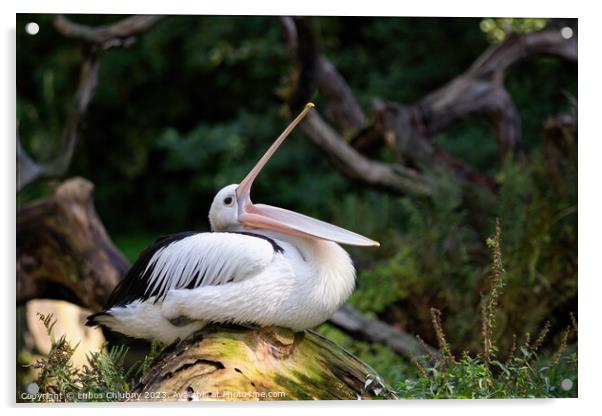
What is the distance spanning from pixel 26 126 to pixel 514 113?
246 centimetres

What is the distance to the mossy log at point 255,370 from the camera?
8.76 ft

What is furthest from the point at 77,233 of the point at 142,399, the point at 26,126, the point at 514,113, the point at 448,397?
the point at 514,113

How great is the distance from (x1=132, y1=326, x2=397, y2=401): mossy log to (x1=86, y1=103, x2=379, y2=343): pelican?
0.19 ft

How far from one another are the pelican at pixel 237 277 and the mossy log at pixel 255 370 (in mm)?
59

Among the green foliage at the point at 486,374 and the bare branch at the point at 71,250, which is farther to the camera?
the bare branch at the point at 71,250

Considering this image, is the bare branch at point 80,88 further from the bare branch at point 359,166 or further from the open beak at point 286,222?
the open beak at point 286,222

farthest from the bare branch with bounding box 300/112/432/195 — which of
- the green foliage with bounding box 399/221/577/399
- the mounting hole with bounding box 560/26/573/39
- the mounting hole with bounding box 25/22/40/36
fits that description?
the green foliage with bounding box 399/221/577/399

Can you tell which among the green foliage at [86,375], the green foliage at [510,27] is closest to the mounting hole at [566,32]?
the green foliage at [510,27]

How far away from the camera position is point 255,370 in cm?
272

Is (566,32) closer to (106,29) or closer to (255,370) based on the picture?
(106,29)

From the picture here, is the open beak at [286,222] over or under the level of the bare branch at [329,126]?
under

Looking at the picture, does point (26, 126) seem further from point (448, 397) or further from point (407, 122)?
point (448, 397)
